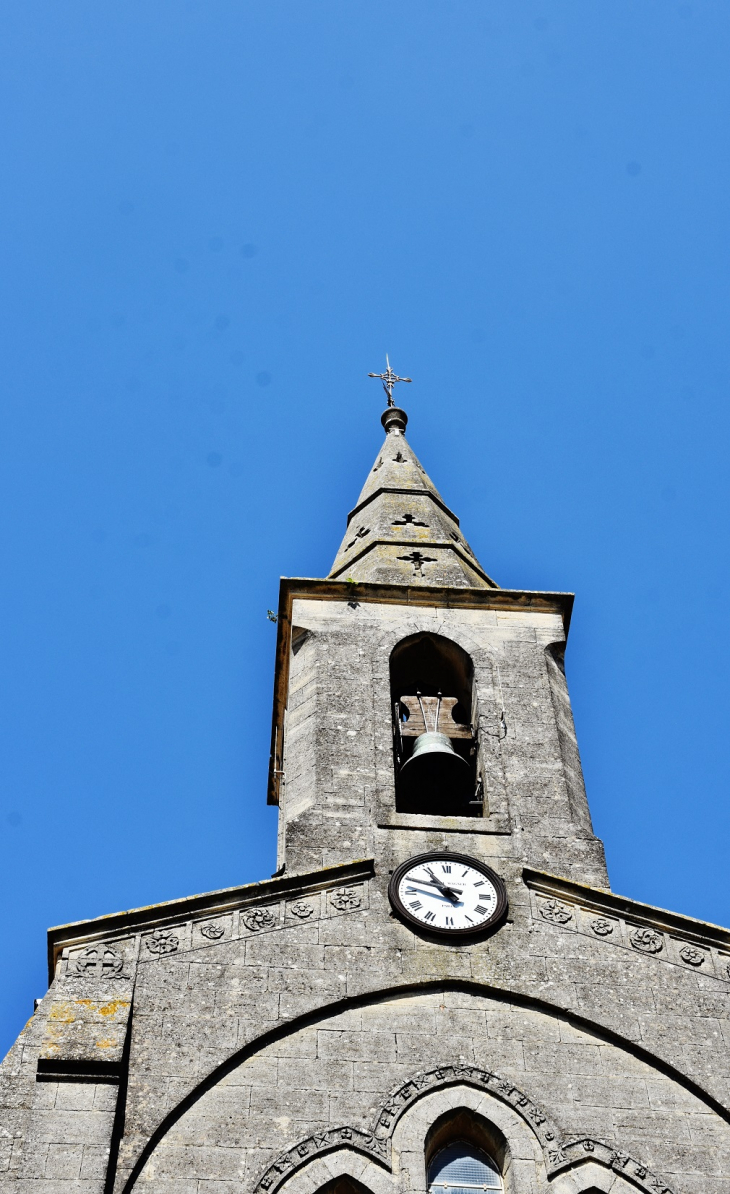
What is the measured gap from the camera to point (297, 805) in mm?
18625

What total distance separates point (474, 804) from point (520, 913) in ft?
7.33

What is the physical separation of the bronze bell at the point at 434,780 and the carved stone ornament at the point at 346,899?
2.46 meters

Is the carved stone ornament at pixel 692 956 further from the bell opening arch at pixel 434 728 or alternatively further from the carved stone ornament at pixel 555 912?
the bell opening arch at pixel 434 728

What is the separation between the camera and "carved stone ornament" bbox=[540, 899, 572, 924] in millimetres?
17125

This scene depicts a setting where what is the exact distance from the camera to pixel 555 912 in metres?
17.2

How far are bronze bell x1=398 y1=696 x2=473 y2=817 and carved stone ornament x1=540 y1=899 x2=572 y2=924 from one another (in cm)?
253

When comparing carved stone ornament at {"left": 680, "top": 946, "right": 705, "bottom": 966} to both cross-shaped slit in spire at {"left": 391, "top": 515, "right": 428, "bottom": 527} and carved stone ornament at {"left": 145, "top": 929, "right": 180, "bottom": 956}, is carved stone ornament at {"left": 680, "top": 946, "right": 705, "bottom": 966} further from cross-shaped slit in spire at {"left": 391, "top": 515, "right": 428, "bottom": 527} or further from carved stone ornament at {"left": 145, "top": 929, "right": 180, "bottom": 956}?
cross-shaped slit in spire at {"left": 391, "top": 515, "right": 428, "bottom": 527}

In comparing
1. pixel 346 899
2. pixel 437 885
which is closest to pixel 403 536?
pixel 437 885

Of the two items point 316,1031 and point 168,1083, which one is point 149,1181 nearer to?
point 168,1083

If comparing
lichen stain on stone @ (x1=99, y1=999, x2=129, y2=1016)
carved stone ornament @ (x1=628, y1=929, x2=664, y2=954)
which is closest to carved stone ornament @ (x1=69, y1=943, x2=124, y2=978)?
lichen stain on stone @ (x1=99, y1=999, x2=129, y2=1016)

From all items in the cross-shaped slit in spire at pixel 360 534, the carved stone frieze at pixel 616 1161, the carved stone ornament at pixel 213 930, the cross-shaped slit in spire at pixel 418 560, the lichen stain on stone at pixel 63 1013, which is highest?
the cross-shaped slit in spire at pixel 360 534

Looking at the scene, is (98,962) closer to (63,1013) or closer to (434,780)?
(63,1013)

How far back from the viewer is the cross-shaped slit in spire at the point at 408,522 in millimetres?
23672

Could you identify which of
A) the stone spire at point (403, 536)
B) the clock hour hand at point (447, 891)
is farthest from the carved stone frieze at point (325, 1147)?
the stone spire at point (403, 536)
